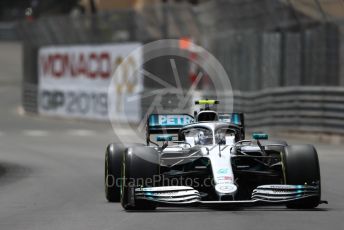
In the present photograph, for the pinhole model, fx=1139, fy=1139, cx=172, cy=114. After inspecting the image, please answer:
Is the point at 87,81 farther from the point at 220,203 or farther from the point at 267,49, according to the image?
the point at 220,203

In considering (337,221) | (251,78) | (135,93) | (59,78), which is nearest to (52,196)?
(337,221)

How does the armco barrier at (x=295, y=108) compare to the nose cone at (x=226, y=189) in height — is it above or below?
above

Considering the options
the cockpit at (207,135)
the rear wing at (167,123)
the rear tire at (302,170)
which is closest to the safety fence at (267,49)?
the rear wing at (167,123)

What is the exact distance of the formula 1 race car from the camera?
1365 centimetres

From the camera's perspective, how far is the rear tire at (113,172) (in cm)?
1511

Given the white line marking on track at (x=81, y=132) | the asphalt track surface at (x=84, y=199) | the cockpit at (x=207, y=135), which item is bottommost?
the asphalt track surface at (x=84, y=199)

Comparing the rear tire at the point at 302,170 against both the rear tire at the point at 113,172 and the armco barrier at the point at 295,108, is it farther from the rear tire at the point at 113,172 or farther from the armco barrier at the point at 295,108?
the armco barrier at the point at 295,108

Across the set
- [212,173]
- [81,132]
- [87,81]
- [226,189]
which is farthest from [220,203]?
[87,81]

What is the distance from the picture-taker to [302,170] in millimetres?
13961

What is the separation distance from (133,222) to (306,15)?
18199 millimetres

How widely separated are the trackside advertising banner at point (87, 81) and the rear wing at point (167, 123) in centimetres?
2224

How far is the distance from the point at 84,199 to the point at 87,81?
1108 inches

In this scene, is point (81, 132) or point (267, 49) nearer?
point (267, 49)

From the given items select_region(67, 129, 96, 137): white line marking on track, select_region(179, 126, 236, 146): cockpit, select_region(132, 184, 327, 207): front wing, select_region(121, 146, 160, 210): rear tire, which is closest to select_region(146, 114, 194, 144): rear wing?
select_region(179, 126, 236, 146): cockpit
